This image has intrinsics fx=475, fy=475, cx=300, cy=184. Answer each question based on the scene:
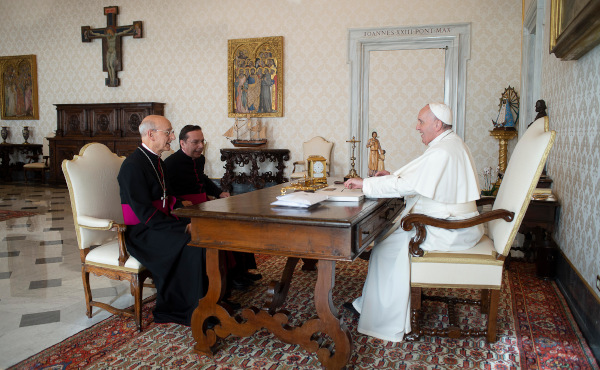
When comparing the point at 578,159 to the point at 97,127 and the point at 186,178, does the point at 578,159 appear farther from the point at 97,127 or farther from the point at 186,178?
the point at 97,127

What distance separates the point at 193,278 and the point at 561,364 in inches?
88.7

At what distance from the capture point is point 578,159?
357 cm

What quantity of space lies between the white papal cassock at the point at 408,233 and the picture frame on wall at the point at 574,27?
100 centimetres

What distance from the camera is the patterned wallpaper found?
122 inches

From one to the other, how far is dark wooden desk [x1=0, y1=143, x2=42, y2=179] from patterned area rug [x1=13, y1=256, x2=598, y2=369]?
10107mm

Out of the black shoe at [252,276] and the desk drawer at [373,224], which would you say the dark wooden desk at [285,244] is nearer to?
the desk drawer at [373,224]

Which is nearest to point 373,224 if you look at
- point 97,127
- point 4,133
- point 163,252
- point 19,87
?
point 163,252

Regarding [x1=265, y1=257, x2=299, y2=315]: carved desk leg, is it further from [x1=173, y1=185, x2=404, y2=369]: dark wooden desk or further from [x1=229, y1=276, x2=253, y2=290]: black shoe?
[x1=229, y1=276, x2=253, y2=290]: black shoe

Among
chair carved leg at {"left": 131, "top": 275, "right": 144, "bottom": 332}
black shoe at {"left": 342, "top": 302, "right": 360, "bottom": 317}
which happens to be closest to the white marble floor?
chair carved leg at {"left": 131, "top": 275, "right": 144, "bottom": 332}

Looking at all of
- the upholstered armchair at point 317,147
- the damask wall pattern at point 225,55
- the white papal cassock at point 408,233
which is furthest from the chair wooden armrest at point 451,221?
the upholstered armchair at point 317,147

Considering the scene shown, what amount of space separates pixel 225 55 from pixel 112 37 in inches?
110

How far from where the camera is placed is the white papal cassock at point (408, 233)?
116 inches

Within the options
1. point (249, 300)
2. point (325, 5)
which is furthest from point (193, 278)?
point (325, 5)

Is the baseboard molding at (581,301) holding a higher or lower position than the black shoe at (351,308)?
higher
